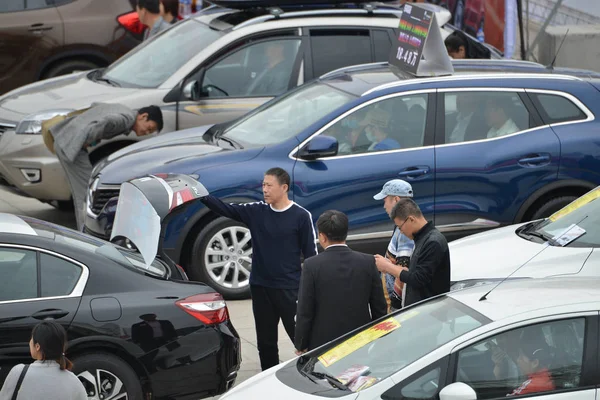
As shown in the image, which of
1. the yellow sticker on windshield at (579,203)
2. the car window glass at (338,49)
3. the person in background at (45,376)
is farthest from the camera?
the car window glass at (338,49)

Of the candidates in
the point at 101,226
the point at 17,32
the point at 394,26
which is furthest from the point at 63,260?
the point at 17,32

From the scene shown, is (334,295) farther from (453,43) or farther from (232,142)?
(453,43)

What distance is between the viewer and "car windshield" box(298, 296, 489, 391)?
494cm

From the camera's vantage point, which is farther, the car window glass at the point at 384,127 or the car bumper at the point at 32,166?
the car bumper at the point at 32,166

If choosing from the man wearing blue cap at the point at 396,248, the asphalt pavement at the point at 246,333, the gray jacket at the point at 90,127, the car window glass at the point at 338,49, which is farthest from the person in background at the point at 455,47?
the man wearing blue cap at the point at 396,248

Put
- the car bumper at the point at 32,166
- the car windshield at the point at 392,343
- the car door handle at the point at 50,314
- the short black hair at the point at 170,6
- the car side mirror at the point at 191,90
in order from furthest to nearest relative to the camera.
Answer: the short black hair at the point at 170,6 < the car side mirror at the point at 191,90 < the car bumper at the point at 32,166 < the car door handle at the point at 50,314 < the car windshield at the point at 392,343

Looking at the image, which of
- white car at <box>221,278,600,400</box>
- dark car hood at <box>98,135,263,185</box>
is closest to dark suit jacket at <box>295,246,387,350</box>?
white car at <box>221,278,600,400</box>

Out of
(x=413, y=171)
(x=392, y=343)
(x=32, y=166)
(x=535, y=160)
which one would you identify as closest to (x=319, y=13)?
(x=413, y=171)

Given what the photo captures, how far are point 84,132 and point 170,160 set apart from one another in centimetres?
124

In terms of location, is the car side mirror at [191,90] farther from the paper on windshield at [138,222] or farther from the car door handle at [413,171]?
the paper on windshield at [138,222]

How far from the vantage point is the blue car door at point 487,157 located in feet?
30.2

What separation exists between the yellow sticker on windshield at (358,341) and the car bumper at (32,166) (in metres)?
5.94

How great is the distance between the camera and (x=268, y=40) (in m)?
11.1

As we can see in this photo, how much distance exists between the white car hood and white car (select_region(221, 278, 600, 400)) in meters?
1.79
